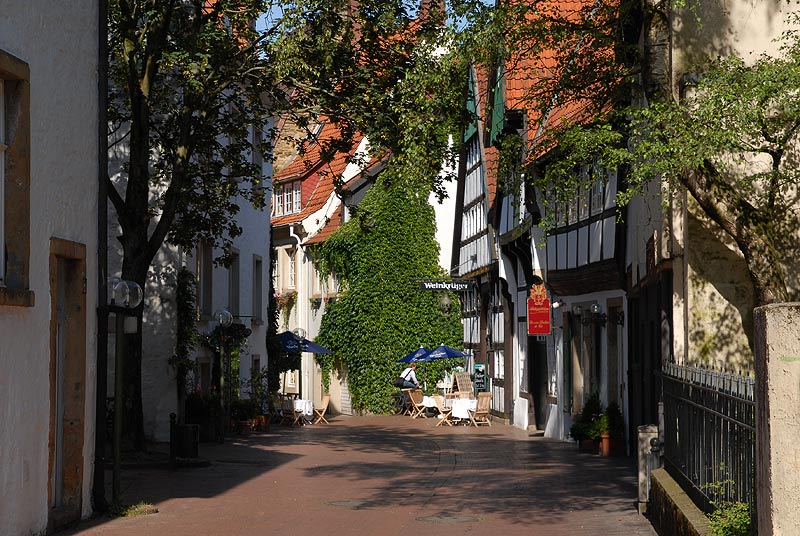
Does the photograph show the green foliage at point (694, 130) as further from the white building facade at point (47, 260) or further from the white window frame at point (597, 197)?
the white window frame at point (597, 197)

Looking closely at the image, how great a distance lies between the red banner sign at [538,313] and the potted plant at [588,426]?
3600 millimetres

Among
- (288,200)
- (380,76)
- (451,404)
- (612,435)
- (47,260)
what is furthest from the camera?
(288,200)

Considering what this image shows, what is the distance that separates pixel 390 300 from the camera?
42.4 m

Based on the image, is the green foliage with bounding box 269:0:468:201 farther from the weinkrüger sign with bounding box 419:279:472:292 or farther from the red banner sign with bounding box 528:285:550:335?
the weinkrüger sign with bounding box 419:279:472:292

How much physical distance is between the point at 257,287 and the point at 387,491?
19.1m

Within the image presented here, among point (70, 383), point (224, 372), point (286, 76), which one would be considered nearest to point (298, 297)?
point (224, 372)

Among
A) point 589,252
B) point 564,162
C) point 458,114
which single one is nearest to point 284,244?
point 589,252

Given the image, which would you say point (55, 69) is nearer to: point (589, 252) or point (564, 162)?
point (564, 162)

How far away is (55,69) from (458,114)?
7231 mm

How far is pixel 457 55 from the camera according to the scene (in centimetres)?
1588

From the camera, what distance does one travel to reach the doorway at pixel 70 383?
12.7 meters

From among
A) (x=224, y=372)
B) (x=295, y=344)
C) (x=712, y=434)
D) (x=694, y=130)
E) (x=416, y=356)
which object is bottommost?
(x=712, y=434)

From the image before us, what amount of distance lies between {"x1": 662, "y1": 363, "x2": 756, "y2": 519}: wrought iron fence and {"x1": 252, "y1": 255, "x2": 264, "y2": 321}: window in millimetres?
23261

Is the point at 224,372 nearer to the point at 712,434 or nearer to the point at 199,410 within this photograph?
the point at 199,410
